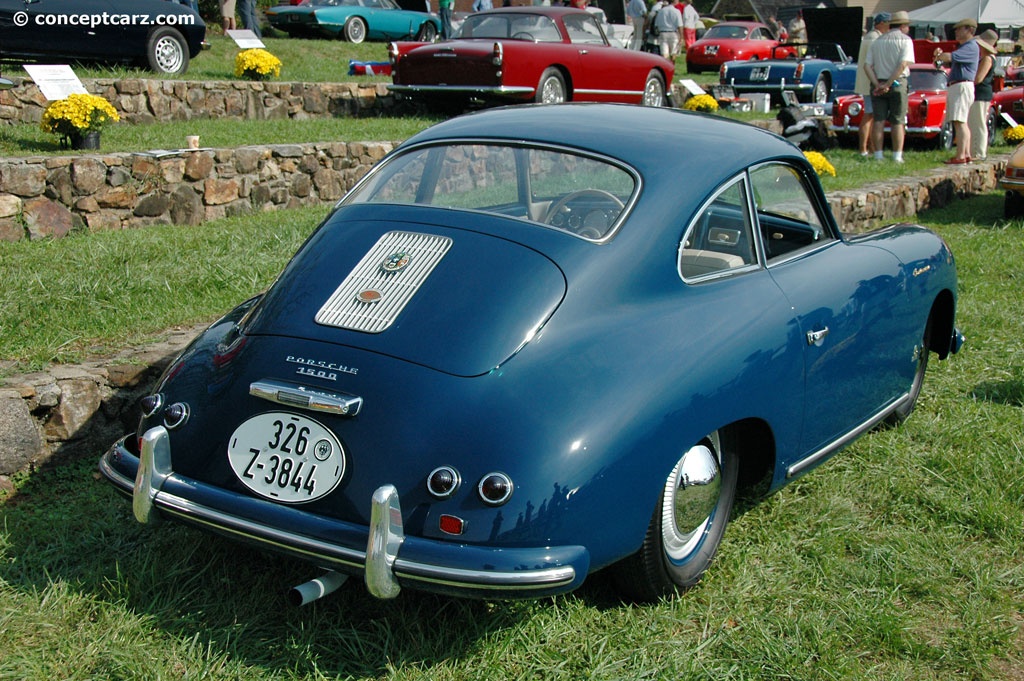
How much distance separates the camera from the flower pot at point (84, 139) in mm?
7871

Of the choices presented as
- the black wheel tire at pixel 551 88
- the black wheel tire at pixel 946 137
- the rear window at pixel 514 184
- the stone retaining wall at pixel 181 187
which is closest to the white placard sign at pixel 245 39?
the black wheel tire at pixel 551 88

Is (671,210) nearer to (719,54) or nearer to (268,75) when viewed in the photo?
Answer: (268,75)

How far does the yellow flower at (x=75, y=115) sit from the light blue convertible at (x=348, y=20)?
1239 cm

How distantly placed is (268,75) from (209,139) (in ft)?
13.8

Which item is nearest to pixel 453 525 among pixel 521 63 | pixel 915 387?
pixel 915 387

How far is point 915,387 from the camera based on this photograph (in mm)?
4766

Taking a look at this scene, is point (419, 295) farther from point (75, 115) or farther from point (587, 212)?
point (75, 115)

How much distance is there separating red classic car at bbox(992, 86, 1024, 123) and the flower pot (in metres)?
13.5

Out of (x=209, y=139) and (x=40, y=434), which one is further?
(x=209, y=139)

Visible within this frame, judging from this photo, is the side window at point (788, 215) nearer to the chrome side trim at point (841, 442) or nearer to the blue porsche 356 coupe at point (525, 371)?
the blue porsche 356 coupe at point (525, 371)

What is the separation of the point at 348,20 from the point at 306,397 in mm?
18406

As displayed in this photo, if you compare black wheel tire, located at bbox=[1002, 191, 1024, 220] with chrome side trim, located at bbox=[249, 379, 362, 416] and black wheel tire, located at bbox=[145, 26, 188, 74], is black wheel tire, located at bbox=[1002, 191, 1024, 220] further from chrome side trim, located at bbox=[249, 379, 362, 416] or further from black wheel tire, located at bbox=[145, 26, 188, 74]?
black wheel tire, located at bbox=[145, 26, 188, 74]

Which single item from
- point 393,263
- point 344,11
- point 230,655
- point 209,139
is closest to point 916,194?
point 209,139

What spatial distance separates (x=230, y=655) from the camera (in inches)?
111
